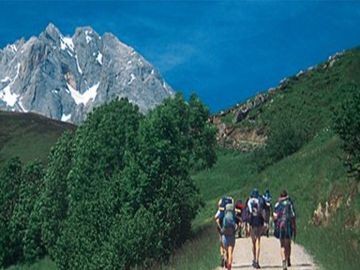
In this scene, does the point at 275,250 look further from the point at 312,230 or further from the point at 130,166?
the point at 130,166

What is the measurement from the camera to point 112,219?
44.0 m

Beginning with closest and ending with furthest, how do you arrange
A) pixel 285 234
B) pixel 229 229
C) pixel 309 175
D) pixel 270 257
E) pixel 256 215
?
pixel 285 234 → pixel 229 229 → pixel 256 215 → pixel 270 257 → pixel 309 175

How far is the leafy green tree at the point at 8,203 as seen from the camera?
7425 centimetres

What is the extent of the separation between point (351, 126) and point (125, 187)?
16.9 meters

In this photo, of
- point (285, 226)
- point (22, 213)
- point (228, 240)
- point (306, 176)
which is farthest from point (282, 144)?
point (285, 226)

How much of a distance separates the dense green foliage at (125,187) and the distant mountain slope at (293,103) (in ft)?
91.2

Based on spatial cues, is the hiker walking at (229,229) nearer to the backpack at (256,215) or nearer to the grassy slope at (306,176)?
the backpack at (256,215)

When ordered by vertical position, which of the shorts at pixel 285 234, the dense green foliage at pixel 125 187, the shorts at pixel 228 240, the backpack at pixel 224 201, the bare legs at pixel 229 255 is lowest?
the bare legs at pixel 229 255

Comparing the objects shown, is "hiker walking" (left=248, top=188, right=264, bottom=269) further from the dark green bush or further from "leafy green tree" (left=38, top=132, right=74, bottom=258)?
the dark green bush

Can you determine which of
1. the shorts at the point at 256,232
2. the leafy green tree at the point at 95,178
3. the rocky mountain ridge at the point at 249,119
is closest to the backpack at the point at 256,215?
the shorts at the point at 256,232

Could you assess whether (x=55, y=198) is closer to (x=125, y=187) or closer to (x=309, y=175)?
(x=125, y=187)

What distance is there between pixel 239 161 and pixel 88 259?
135 ft

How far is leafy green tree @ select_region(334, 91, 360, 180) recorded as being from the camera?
104ft

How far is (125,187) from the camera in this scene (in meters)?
44.7
